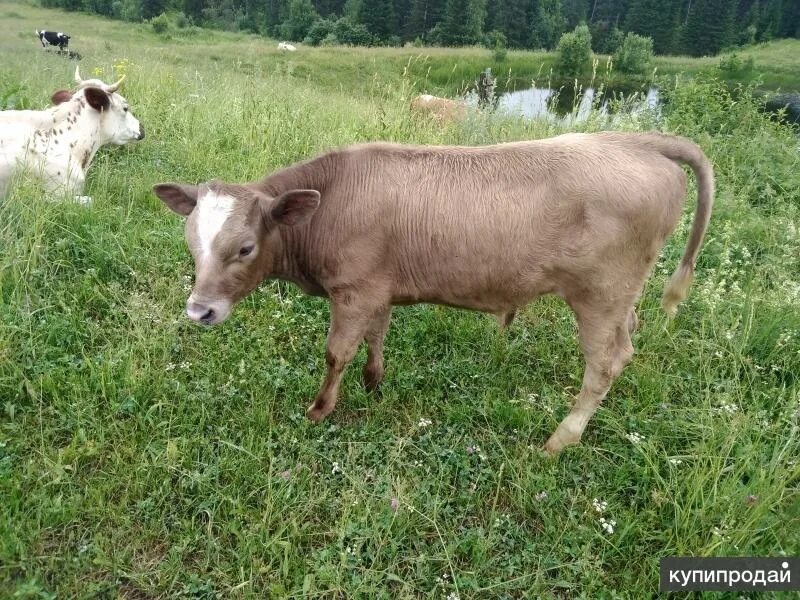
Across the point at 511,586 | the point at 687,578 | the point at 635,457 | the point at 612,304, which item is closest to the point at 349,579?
the point at 511,586

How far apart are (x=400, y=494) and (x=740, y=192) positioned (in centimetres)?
598

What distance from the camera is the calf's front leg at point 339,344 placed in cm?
320

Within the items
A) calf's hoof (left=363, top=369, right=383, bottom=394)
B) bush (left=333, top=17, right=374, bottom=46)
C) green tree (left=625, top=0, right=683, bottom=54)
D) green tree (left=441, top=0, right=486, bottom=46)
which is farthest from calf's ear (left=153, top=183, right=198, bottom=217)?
green tree (left=625, top=0, right=683, bottom=54)

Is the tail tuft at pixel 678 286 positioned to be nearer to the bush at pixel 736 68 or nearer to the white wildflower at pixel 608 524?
the white wildflower at pixel 608 524

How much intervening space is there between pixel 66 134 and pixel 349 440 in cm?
464

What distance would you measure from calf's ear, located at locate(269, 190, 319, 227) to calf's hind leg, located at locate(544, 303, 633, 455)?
1753 millimetres

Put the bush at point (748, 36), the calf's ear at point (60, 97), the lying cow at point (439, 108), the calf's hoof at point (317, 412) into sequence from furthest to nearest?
1. the bush at point (748, 36)
2. the lying cow at point (439, 108)
3. the calf's ear at point (60, 97)
4. the calf's hoof at point (317, 412)

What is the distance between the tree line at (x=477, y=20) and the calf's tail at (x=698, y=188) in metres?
42.5

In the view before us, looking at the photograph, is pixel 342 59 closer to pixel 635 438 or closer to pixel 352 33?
pixel 352 33

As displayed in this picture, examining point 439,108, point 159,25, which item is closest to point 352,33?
point 159,25

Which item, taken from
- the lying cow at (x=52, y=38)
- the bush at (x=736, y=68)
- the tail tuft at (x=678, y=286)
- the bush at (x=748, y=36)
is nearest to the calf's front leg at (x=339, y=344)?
the tail tuft at (x=678, y=286)

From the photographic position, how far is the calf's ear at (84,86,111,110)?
553cm

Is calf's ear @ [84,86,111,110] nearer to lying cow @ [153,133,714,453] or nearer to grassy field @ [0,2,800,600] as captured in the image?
grassy field @ [0,2,800,600]

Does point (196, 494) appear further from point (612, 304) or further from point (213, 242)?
point (612, 304)
